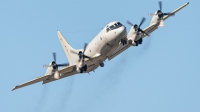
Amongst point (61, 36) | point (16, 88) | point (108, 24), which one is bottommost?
point (16, 88)

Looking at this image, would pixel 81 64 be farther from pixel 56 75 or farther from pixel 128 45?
pixel 128 45

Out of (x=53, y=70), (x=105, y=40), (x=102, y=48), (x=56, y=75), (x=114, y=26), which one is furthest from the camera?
(x=53, y=70)

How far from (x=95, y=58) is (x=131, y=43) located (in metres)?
4.34

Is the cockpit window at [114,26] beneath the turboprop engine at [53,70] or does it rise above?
above

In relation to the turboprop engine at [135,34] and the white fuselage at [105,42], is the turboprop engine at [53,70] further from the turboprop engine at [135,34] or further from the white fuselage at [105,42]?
the turboprop engine at [135,34]

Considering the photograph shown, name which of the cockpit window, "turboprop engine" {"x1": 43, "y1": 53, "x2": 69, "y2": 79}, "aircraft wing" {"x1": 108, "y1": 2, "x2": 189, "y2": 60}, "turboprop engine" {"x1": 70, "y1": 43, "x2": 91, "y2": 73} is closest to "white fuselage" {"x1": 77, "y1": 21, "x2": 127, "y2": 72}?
the cockpit window

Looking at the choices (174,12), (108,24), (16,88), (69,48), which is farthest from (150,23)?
(16,88)

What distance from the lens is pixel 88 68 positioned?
52188mm

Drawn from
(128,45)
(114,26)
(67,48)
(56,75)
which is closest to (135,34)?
(128,45)

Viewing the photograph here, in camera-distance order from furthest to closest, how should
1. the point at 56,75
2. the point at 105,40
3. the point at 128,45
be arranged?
the point at 128,45
the point at 56,75
the point at 105,40

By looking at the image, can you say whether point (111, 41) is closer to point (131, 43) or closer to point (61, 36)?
point (131, 43)

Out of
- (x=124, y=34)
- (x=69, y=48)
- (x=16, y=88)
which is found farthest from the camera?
(x=69, y=48)

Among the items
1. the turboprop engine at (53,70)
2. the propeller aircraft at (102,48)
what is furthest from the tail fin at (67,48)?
the turboprop engine at (53,70)

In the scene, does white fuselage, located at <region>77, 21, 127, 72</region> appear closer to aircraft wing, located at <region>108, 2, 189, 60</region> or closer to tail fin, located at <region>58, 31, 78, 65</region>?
aircraft wing, located at <region>108, 2, 189, 60</region>
